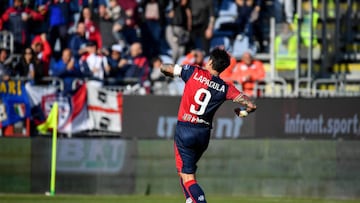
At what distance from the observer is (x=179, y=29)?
71.2ft

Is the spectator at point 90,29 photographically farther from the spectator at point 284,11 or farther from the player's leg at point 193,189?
the player's leg at point 193,189

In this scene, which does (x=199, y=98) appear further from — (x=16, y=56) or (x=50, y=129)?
(x=16, y=56)

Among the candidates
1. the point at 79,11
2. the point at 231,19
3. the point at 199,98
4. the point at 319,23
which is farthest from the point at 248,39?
the point at 199,98

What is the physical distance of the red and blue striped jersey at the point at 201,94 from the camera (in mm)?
11188

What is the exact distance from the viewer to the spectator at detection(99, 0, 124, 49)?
21891mm

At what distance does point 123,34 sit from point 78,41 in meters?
1.06

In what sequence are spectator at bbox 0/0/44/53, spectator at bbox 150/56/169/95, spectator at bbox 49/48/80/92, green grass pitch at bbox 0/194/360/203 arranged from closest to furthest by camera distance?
1. green grass pitch at bbox 0/194/360/203
2. spectator at bbox 150/56/169/95
3. spectator at bbox 49/48/80/92
4. spectator at bbox 0/0/44/53

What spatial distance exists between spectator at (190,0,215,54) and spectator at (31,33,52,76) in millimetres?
3310

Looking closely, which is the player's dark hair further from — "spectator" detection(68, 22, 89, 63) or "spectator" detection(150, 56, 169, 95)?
"spectator" detection(68, 22, 89, 63)

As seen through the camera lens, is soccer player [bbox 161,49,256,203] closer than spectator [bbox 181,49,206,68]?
Yes

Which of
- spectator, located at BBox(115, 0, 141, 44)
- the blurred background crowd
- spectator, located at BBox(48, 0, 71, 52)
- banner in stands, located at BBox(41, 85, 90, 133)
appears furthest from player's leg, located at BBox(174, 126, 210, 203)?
spectator, located at BBox(48, 0, 71, 52)

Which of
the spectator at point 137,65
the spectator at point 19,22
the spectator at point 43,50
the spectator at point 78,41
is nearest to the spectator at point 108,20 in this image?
the spectator at point 78,41

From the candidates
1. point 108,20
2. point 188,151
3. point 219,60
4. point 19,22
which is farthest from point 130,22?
point 219,60

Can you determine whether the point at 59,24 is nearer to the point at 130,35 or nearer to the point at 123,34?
the point at 123,34
